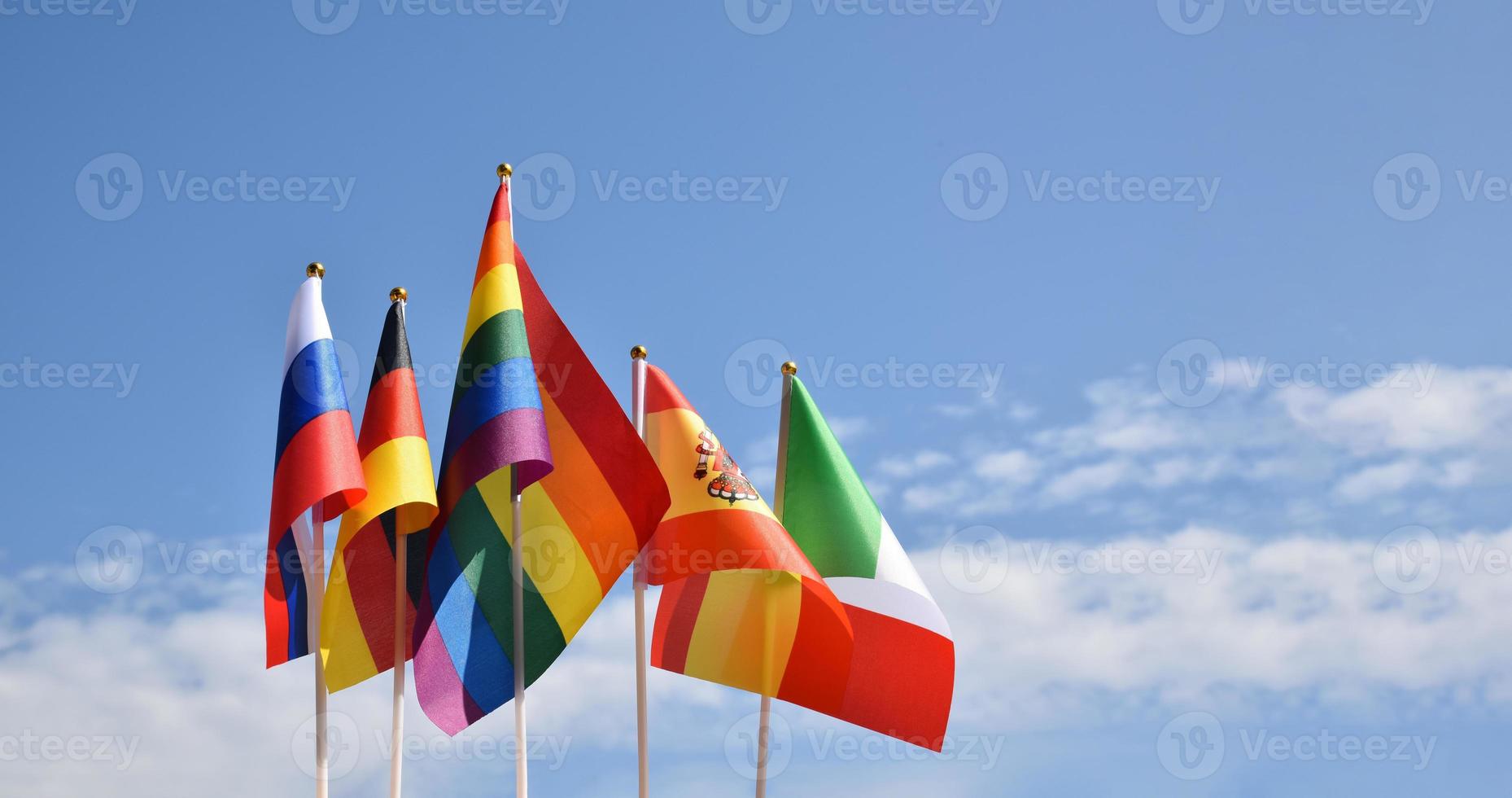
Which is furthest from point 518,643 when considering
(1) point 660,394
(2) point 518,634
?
(1) point 660,394

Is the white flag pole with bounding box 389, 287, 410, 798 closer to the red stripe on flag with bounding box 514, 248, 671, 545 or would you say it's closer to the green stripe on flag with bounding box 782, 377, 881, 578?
the red stripe on flag with bounding box 514, 248, 671, 545

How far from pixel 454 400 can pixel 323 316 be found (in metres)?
1.49

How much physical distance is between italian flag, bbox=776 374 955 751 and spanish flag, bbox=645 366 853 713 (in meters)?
0.28

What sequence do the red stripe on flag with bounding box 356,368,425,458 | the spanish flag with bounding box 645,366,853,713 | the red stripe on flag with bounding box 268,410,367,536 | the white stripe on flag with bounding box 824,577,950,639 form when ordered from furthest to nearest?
the white stripe on flag with bounding box 824,577,950,639 < the spanish flag with bounding box 645,366,853,713 < the red stripe on flag with bounding box 356,368,425,458 < the red stripe on flag with bounding box 268,410,367,536

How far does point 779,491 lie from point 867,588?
4.58 feet

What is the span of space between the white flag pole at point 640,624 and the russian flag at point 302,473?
9.62ft

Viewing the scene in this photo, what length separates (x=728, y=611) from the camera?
48.9ft

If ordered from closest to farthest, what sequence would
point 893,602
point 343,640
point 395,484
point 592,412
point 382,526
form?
1. point 395,484
2. point 343,640
3. point 382,526
4. point 592,412
5. point 893,602

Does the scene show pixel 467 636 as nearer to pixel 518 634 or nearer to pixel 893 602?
pixel 518 634

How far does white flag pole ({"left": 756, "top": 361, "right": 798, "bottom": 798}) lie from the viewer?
1471 cm

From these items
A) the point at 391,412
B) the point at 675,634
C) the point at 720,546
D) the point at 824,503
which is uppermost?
the point at 391,412

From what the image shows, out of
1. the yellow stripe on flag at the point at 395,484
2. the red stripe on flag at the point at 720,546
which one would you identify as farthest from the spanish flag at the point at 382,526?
the red stripe on flag at the point at 720,546

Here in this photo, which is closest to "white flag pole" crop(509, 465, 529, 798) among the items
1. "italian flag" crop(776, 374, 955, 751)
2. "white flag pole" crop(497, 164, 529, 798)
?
"white flag pole" crop(497, 164, 529, 798)

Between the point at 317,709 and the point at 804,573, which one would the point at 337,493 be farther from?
the point at 804,573
